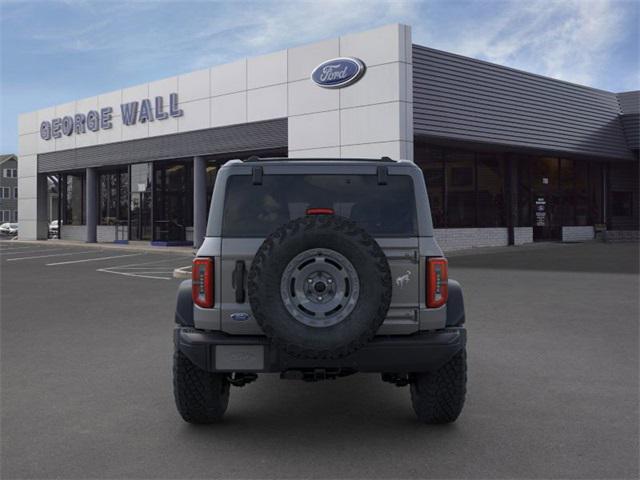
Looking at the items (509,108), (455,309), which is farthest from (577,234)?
(455,309)

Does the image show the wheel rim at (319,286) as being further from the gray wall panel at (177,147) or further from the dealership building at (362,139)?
the gray wall panel at (177,147)

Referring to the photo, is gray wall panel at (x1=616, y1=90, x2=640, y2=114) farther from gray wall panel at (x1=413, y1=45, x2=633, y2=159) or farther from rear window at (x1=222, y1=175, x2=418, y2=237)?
rear window at (x1=222, y1=175, x2=418, y2=237)

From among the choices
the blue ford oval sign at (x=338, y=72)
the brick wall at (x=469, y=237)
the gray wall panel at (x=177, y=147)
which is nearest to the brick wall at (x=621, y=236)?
the brick wall at (x=469, y=237)

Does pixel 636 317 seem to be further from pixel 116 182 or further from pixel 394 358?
pixel 116 182

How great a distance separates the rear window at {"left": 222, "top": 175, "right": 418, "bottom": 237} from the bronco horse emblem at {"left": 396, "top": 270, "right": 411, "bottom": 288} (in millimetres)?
315

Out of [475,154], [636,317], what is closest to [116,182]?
[475,154]

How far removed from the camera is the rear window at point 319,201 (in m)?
4.45

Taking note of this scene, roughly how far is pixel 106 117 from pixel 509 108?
19.9 m

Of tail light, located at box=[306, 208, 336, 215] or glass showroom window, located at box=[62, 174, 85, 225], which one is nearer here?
tail light, located at box=[306, 208, 336, 215]

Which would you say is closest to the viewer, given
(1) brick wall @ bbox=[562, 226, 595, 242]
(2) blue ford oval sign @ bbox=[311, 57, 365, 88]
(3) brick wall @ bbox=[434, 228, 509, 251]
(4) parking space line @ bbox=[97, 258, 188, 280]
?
(4) parking space line @ bbox=[97, 258, 188, 280]

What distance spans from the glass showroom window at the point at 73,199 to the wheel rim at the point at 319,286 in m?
37.4

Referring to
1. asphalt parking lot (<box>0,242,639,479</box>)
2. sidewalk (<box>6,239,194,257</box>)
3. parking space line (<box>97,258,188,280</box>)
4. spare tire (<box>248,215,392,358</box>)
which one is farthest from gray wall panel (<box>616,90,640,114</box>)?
spare tire (<box>248,215,392,358</box>)

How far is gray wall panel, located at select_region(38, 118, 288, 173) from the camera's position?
25.1 meters

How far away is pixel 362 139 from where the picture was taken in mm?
22031
